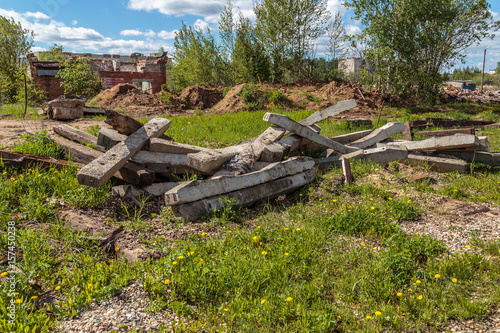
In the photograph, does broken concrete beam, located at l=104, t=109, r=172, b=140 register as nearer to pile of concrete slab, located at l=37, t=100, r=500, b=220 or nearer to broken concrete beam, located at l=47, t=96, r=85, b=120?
pile of concrete slab, located at l=37, t=100, r=500, b=220

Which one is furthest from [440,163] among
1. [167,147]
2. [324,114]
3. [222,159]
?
[167,147]

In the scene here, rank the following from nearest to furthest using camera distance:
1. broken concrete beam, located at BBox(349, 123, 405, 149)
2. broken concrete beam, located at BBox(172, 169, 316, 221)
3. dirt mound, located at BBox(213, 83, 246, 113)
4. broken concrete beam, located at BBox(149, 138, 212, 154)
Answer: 1. broken concrete beam, located at BBox(172, 169, 316, 221)
2. broken concrete beam, located at BBox(149, 138, 212, 154)
3. broken concrete beam, located at BBox(349, 123, 405, 149)
4. dirt mound, located at BBox(213, 83, 246, 113)

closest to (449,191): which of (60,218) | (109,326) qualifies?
(109,326)

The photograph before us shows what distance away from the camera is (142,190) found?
5.08 meters

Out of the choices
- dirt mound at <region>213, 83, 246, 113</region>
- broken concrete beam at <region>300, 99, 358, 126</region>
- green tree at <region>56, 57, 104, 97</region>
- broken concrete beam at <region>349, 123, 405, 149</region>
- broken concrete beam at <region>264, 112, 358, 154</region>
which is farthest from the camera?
green tree at <region>56, 57, 104, 97</region>

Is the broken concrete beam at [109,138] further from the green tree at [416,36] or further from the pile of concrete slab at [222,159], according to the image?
the green tree at [416,36]

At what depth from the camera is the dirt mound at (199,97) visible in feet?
58.6

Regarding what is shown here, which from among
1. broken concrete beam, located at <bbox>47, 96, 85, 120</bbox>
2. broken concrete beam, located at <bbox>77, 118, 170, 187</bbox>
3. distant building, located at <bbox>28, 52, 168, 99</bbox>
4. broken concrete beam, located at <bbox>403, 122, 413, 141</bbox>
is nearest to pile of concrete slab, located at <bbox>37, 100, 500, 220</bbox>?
broken concrete beam, located at <bbox>77, 118, 170, 187</bbox>

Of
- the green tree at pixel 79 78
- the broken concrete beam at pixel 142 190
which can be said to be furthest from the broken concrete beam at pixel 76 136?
the green tree at pixel 79 78

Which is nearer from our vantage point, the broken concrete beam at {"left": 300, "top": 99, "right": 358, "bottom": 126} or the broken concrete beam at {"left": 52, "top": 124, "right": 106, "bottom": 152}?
the broken concrete beam at {"left": 52, "top": 124, "right": 106, "bottom": 152}

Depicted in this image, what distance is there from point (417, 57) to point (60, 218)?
18668mm

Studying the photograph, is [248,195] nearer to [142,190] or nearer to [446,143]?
[142,190]

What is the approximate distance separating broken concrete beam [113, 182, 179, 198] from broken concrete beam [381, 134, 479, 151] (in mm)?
4405

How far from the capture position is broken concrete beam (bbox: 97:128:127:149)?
575 centimetres
